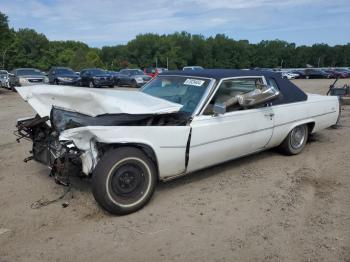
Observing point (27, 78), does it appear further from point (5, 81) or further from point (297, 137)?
point (297, 137)

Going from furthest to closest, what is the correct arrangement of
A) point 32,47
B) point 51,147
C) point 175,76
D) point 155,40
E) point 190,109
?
point 155,40 → point 32,47 → point 175,76 → point 190,109 → point 51,147

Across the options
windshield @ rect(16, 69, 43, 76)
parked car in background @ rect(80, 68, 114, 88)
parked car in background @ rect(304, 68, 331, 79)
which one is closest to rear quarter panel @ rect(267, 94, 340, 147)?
windshield @ rect(16, 69, 43, 76)

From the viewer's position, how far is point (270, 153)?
6.26 meters

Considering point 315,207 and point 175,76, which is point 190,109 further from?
point 315,207

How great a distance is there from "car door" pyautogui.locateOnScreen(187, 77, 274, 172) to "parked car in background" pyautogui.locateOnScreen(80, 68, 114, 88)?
66.0ft

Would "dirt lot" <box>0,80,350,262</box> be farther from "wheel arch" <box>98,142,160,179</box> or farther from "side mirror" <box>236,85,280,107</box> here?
"side mirror" <box>236,85,280,107</box>

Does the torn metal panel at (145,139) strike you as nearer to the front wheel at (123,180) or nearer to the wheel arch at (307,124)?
the front wheel at (123,180)

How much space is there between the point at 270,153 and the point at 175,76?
2.25 metres

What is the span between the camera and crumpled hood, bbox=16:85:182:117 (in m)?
4.03

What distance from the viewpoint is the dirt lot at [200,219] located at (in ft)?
10.5

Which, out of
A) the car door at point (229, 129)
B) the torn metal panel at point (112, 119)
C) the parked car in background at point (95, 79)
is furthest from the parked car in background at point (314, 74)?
the torn metal panel at point (112, 119)

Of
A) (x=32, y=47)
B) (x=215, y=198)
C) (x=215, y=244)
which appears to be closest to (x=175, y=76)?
(x=215, y=198)

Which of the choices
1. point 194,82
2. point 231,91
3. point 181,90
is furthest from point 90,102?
point 231,91

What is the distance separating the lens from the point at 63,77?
22953 mm
